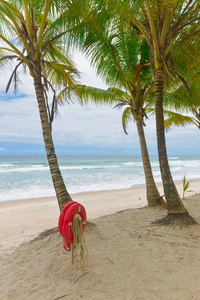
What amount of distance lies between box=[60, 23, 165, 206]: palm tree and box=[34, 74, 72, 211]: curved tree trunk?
5.11ft

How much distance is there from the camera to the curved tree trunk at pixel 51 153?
407cm

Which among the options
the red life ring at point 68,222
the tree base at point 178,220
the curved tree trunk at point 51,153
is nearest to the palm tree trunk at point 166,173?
the tree base at point 178,220

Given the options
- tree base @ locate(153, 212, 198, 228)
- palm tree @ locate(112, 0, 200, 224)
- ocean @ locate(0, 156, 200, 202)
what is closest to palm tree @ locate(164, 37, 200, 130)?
palm tree @ locate(112, 0, 200, 224)

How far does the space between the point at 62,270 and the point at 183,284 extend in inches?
62.1

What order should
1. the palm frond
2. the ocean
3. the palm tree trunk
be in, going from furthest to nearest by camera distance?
the ocean, the palm frond, the palm tree trunk

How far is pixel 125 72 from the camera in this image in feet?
19.2

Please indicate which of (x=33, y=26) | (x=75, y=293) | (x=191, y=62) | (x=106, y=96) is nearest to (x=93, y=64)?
(x=106, y=96)

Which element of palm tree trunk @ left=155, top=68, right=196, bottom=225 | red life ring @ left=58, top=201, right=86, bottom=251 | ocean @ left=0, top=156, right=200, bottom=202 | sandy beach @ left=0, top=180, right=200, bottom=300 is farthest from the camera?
ocean @ left=0, top=156, right=200, bottom=202

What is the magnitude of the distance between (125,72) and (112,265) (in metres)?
A: 4.89

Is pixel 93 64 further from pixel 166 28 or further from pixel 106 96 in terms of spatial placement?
pixel 166 28

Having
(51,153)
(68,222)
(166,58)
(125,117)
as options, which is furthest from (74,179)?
(68,222)

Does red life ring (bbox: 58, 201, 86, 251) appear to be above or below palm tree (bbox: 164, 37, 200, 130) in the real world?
below

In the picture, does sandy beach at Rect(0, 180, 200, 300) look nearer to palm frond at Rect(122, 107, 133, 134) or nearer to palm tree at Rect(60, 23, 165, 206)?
palm tree at Rect(60, 23, 165, 206)

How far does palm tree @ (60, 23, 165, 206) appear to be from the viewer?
5145 mm
